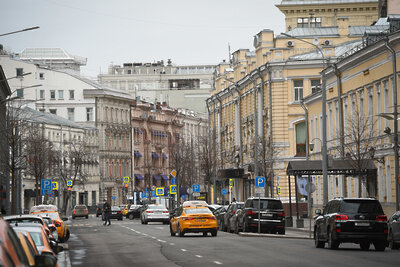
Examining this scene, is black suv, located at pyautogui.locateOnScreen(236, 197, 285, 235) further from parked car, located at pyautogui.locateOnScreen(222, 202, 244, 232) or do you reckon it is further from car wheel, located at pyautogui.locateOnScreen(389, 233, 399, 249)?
car wheel, located at pyautogui.locateOnScreen(389, 233, 399, 249)

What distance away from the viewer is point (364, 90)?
55.3m

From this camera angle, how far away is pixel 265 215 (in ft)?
148

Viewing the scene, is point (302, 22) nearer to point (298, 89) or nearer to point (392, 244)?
point (298, 89)

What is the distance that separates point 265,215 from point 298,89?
36.1 meters

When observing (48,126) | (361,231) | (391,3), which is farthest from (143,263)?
(48,126)

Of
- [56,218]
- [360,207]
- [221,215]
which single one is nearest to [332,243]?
[360,207]

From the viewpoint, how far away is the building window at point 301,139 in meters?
79.2

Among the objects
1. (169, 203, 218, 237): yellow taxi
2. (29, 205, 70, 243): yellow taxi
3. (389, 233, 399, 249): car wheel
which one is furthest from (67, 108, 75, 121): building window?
(389, 233, 399, 249): car wheel

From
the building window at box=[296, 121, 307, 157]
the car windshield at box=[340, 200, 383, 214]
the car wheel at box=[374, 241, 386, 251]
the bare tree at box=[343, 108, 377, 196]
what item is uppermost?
the building window at box=[296, 121, 307, 157]

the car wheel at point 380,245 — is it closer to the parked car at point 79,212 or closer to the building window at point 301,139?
the building window at point 301,139

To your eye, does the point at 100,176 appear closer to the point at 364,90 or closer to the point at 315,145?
the point at 315,145

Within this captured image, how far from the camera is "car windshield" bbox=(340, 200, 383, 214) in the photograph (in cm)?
2933

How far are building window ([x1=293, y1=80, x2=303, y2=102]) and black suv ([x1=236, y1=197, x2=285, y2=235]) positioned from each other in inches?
1379

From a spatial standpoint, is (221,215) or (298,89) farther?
(298,89)
